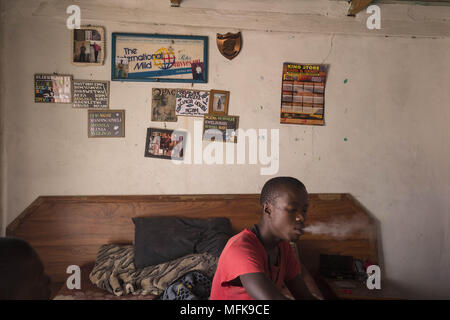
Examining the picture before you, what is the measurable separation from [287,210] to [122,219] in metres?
2.03

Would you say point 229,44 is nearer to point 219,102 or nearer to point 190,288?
point 219,102

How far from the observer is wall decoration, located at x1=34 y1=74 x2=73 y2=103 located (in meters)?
2.78

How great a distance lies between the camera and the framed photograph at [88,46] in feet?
9.21

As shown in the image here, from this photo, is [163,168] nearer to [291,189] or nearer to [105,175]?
[105,175]

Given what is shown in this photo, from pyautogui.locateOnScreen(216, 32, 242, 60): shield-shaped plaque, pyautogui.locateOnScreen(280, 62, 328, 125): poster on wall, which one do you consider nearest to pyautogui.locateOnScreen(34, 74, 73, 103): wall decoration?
pyautogui.locateOnScreen(216, 32, 242, 60): shield-shaped plaque

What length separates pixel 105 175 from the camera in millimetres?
2863

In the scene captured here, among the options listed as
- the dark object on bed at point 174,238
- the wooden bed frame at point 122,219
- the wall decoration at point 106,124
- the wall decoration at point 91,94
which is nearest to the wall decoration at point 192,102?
the wall decoration at point 106,124

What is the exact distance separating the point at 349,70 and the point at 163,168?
7.14ft

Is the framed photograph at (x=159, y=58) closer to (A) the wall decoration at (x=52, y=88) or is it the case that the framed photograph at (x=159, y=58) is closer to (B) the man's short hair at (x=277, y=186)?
(A) the wall decoration at (x=52, y=88)

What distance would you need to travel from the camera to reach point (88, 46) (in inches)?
111

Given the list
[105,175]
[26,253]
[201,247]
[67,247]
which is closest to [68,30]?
[105,175]

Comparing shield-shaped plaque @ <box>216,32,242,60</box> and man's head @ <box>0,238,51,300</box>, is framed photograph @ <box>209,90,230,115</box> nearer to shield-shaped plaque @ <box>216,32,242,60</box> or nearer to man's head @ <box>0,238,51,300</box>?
shield-shaped plaque @ <box>216,32,242,60</box>

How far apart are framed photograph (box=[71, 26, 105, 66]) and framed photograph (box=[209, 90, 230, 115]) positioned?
1.13 metres

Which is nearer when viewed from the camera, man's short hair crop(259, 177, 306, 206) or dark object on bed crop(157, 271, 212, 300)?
man's short hair crop(259, 177, 306, 206)
